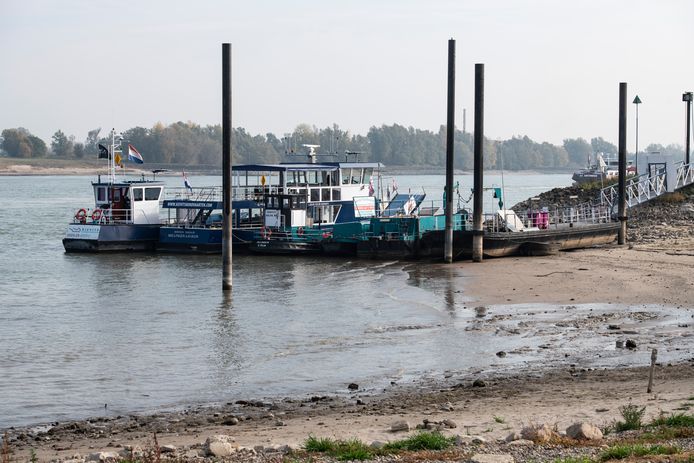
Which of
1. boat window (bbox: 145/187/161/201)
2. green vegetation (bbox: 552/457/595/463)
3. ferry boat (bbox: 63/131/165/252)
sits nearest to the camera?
green vegetation (bbox: 552/457/595/463)

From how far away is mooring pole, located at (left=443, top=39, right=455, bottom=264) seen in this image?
125ft

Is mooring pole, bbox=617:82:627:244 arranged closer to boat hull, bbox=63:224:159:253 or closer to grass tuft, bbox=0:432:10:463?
boat hull, bbox=63:224:159:253

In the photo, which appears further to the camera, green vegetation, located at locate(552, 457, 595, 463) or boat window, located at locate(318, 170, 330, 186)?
boat window, located at locate(318, 170, 330, 186)

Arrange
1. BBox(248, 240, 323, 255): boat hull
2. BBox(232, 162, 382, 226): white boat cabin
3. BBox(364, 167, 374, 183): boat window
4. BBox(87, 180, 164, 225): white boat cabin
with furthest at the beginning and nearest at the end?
BBox(364, 167, 374, 183): boat window
BBox(87, 180, 164, 225): white boat cabin
BBox(232, 162, 382, 226): white boat cabin
BBox(248, 240, 323, 255): boat hull

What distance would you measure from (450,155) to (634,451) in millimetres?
27828

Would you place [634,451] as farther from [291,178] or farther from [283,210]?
[291,178]

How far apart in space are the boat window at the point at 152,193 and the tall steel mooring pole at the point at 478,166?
59.4 ft

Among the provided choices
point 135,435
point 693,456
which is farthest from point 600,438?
point 135,435

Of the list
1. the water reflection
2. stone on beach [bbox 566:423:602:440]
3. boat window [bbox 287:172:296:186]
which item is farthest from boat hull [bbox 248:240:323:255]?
stone on beach [bbox 566:423:602:440]

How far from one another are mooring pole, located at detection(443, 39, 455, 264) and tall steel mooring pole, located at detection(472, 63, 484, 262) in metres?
0.87

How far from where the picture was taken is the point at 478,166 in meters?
38.8

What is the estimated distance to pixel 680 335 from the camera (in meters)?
23.2

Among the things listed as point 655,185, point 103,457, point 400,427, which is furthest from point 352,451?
point 655,185

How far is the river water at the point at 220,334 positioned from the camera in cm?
1998
